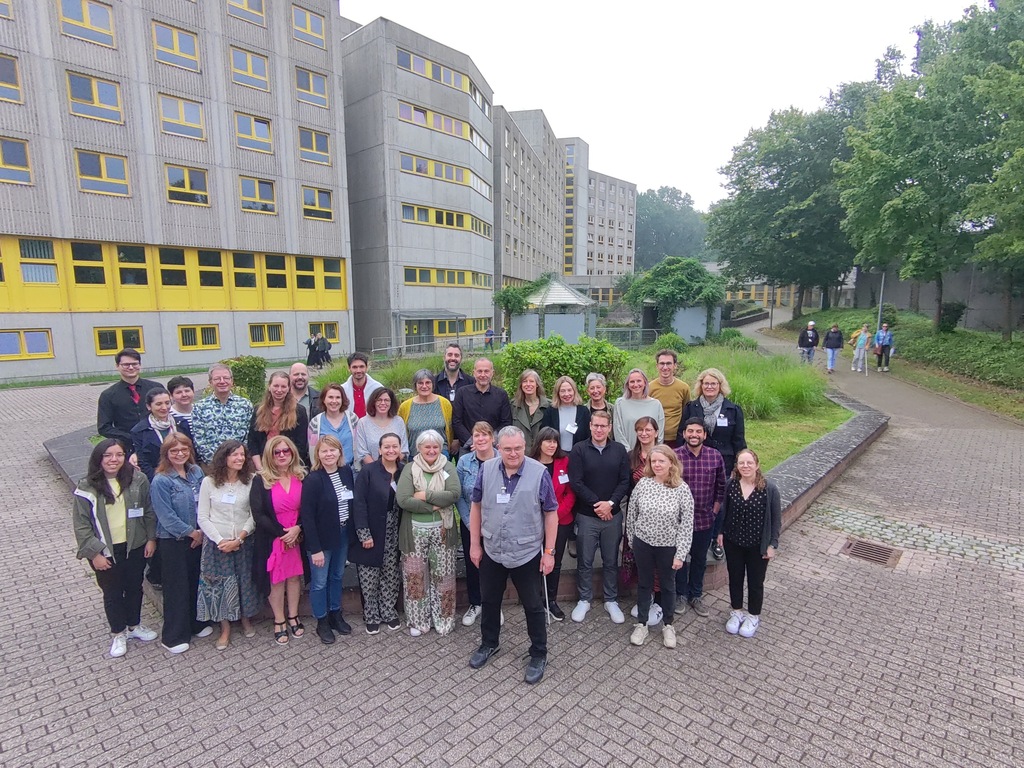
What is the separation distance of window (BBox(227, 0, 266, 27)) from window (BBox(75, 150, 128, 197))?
8.21m

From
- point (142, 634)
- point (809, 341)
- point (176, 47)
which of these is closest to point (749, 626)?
point (142, 634)

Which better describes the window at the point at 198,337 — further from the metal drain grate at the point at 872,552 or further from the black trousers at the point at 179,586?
the metal drain grate at the point at 872,552

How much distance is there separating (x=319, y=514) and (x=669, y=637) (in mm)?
2892

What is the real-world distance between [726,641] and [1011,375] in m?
15.6

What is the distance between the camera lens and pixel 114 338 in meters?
21.0

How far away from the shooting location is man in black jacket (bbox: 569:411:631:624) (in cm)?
417

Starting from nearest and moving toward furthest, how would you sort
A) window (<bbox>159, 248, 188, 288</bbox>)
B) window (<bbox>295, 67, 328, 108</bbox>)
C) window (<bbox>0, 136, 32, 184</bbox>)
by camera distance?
window (<bbox>0, 136, 32, 184</bbox>), window (<bbox>159, 248, 188, 288</bbox>), window (<bbox>295, 67, 328, 108</bbox>)

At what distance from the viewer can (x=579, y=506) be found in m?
4.36

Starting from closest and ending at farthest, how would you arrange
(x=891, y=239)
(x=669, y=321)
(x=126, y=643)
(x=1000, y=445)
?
(x=126, y=643)
(x=1000, y=445)
(x=891, y=239)
(x=669, y=321)

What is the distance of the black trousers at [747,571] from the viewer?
4.20 meters

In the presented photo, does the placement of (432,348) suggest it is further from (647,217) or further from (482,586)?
(647,217)

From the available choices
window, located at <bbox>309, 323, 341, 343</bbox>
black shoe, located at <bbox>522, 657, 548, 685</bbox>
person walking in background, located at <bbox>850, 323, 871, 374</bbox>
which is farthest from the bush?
window, located at <bbox>309, 323, 341, 343</bbox>

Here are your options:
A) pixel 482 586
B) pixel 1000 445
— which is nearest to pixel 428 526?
pixel 482 586

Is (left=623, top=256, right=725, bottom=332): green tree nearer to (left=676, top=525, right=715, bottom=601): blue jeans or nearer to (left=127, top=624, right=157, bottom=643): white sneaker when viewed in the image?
(left=676, top=525, right=715, bottom=601): blue jeans
